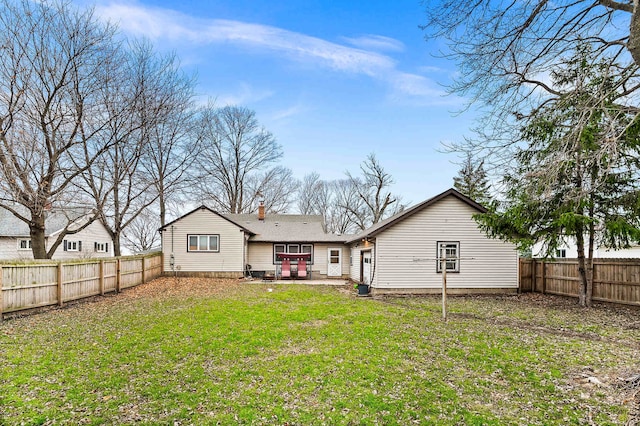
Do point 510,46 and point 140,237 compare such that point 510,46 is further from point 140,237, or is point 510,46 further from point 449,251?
point 140,237

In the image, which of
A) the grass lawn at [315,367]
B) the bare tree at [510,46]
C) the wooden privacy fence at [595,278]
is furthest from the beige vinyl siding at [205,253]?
the bare tree at [510,46]

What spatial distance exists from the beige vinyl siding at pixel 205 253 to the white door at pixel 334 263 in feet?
17.8

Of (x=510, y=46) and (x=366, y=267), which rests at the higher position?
(x=510, y=46)

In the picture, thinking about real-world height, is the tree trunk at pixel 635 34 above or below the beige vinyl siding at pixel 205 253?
above

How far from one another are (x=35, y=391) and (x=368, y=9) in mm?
8891

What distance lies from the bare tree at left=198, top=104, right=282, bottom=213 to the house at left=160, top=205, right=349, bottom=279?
300 inches

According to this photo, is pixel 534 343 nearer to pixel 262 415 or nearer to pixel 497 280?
pixel 262 415

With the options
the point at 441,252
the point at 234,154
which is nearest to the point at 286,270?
the point at 441,252

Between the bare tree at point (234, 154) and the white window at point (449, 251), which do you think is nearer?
the white window at point (449, 251)

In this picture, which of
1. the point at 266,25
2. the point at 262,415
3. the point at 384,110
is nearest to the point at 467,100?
the point at 262,415

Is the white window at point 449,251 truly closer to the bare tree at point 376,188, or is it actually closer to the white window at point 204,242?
the white window at point 204,242

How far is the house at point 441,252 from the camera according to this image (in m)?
14.4

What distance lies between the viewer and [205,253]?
20.2 metres

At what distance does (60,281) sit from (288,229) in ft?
46.9
